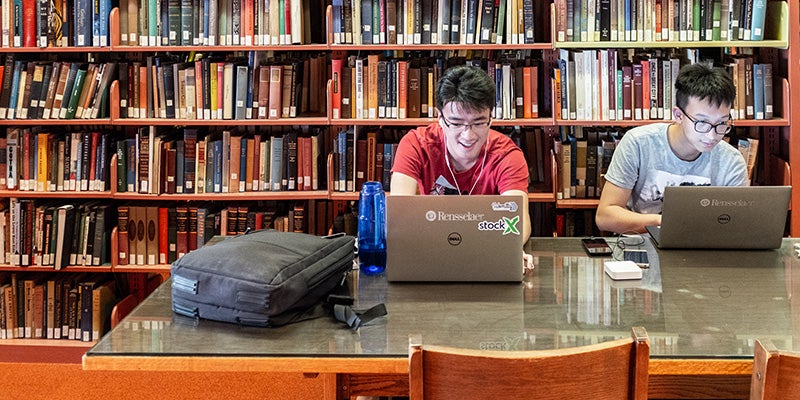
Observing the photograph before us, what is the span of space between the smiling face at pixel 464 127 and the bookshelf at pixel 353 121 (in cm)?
80

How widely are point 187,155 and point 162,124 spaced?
162 millimetres

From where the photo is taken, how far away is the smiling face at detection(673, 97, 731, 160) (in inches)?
122

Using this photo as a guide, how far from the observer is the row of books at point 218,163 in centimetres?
398

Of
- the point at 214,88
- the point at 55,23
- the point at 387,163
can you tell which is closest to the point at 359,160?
the point at 387,163

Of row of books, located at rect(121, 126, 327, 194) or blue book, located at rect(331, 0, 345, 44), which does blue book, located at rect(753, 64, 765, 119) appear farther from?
row of books, located at rect(121, 126, 327, 194)

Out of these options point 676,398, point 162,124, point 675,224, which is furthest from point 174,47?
point 676,398

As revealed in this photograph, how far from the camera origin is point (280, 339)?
2.00 meters

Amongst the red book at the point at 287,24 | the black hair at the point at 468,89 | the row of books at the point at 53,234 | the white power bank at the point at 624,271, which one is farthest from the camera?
the row of books at the point at 53,234

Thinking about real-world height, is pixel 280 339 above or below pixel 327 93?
below

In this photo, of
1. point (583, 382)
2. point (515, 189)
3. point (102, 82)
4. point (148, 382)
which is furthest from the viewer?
point (102, 82)

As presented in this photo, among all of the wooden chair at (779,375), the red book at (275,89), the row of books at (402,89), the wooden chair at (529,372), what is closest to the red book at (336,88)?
the row of books at (402,89)

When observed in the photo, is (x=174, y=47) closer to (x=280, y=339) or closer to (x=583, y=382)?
(x=280, y=339)

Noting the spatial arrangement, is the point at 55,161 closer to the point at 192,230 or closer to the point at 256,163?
the point at 192,230

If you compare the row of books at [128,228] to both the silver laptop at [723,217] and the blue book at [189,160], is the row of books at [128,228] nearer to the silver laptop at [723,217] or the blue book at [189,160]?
the blue book at [189,160]
